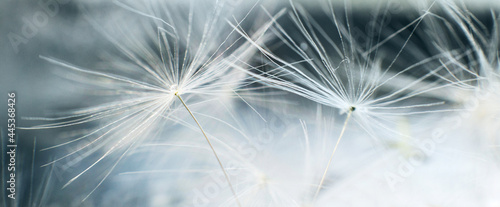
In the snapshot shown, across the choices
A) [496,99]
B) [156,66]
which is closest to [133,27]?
[156,66]

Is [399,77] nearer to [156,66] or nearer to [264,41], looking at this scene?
[264,41]

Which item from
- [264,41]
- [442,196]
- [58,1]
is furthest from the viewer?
[58,1]

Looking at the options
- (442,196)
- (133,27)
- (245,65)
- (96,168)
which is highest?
(133,27)

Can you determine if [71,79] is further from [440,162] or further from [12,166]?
[440,162]

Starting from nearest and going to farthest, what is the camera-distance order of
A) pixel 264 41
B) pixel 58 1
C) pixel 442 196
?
pixel 442 196, pixel 264 41, pixel 58 1

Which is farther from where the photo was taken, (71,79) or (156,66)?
(71,79)

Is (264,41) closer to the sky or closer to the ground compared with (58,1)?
closer to the ground

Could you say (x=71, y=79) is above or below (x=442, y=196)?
above

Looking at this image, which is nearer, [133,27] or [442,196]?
[442,196]

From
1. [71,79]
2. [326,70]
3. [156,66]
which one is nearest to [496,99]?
[326,70]
